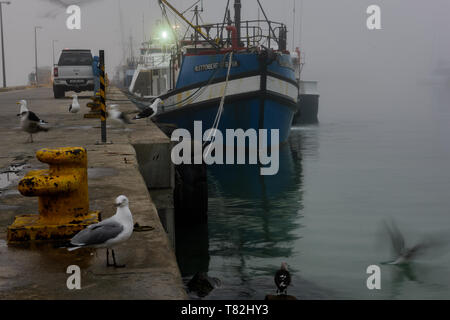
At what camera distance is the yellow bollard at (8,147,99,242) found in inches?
196

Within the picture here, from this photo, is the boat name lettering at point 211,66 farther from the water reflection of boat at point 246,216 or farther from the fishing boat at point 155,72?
the fishing boat at point 155,72

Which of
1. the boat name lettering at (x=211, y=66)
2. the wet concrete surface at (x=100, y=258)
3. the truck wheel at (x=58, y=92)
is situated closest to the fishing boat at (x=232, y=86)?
the boat name lettering at (x=211, y=66)

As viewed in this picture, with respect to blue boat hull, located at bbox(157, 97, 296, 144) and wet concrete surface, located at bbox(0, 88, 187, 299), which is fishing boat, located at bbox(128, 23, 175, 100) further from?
wet concrete surface, located at bbox(0, 88, 187, 299)

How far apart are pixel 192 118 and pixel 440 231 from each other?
1303 cm

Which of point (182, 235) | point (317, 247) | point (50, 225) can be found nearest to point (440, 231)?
point (317, 247)

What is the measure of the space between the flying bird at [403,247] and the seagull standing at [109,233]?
7408mm

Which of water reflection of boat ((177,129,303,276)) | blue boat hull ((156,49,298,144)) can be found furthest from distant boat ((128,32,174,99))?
water reflection of boat ((177,129,303,276))

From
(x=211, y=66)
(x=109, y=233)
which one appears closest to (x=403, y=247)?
(x=109, y=233)

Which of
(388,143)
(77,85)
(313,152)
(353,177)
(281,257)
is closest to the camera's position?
(281,257)

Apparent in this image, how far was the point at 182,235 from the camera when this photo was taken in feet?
38.1

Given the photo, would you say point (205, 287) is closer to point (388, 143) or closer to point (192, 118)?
→ point (192, 118)

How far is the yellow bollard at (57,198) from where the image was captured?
498 cm

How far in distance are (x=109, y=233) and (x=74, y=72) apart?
76.4ft

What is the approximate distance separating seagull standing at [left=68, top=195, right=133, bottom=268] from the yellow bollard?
2.74 feet
